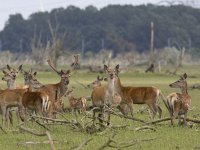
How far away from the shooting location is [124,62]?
65938 mm

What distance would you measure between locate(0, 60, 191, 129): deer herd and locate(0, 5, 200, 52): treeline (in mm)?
72036

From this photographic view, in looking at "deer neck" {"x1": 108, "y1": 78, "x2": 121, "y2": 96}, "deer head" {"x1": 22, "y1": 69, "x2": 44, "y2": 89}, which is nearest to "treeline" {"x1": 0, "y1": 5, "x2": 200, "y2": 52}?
"deer head" {"x1": 22, "y1": 69, "x2": 44, "y2": 89}

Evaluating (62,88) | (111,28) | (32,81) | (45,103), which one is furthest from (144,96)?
(111,28)

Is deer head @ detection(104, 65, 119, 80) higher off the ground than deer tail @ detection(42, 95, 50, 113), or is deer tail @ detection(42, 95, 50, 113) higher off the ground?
deer head @ detection(104, 65, 119, 80)

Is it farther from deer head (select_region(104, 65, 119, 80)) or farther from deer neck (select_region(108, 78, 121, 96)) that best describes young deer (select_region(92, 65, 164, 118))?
deer head (select_region(104, 65, 119, 80))

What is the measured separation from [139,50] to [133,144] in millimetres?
82886

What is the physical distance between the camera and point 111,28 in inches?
3792

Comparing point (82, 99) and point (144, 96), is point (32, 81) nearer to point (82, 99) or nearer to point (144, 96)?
point (82, 99)

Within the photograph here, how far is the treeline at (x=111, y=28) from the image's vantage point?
9306 cm

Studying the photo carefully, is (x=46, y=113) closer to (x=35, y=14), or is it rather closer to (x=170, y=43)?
(x=170, y=43)

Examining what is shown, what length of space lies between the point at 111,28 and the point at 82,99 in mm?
80628

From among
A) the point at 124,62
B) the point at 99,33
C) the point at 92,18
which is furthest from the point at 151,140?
the point at 92,18

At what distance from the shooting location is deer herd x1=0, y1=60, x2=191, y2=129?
13.2m

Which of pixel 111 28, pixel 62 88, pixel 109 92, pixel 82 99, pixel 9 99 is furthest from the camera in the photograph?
pixel 111 28
